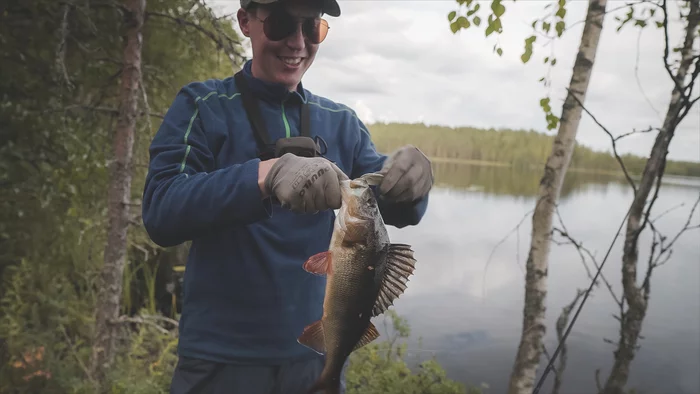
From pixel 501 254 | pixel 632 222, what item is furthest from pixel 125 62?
pixel 501 254

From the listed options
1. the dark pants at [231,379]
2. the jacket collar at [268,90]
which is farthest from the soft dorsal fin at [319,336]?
the jacket collar at [268,90]

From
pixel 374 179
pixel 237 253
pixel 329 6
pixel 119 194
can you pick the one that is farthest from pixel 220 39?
pixel 374 179

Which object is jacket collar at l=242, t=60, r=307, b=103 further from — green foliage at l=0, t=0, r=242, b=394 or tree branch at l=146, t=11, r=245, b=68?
green foliage at l=0, t=0, r=242, b=394

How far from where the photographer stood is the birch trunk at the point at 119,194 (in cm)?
362

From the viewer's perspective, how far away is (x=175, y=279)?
22.3 feet

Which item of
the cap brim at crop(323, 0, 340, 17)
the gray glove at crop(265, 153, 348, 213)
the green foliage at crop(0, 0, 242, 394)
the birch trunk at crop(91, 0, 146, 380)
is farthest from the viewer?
the green foliage at crop(0, 0, 242, 394)

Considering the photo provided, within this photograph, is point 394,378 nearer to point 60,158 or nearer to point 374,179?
point 374,179

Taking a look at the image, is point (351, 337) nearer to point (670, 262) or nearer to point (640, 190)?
point (640, 190)

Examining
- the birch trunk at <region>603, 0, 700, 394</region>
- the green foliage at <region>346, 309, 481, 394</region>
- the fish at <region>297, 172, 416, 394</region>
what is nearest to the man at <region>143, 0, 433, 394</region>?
the fish at <region>297, 172, 416, 394</region>

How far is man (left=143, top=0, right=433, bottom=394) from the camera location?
5.39 ft

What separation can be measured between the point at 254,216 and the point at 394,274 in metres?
0.56

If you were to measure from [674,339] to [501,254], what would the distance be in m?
6.45

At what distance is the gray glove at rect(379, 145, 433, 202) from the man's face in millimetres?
700

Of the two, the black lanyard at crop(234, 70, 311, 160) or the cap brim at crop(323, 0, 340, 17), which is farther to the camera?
the cap brim at crop(323, 0, 340, 17)
